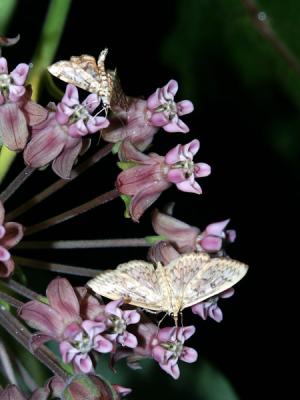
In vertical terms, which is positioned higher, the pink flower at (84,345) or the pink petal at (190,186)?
the pink petal at (190,186)

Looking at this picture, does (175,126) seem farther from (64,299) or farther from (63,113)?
(64,299)

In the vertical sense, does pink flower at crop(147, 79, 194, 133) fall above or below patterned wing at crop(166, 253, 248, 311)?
above

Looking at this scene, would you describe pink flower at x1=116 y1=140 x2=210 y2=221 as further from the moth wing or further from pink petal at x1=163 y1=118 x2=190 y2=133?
the moth wing

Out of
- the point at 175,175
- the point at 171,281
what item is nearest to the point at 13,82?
the point at 175,175

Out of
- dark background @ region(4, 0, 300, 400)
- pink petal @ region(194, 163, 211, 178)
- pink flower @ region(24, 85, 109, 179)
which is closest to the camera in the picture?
pink flower @ region(24, 85, 109, 179)

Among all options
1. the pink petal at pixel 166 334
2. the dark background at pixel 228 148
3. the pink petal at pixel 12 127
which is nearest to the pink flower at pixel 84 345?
the pink petal at pixel 166 334

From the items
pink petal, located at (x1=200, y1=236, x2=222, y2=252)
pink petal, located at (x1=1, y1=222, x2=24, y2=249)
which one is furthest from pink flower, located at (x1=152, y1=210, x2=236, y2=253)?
pink petal, located at (x1=1, y1=222, x2=24, y2=249)

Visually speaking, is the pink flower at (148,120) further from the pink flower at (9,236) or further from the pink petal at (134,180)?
the pink flower at (9,236)
